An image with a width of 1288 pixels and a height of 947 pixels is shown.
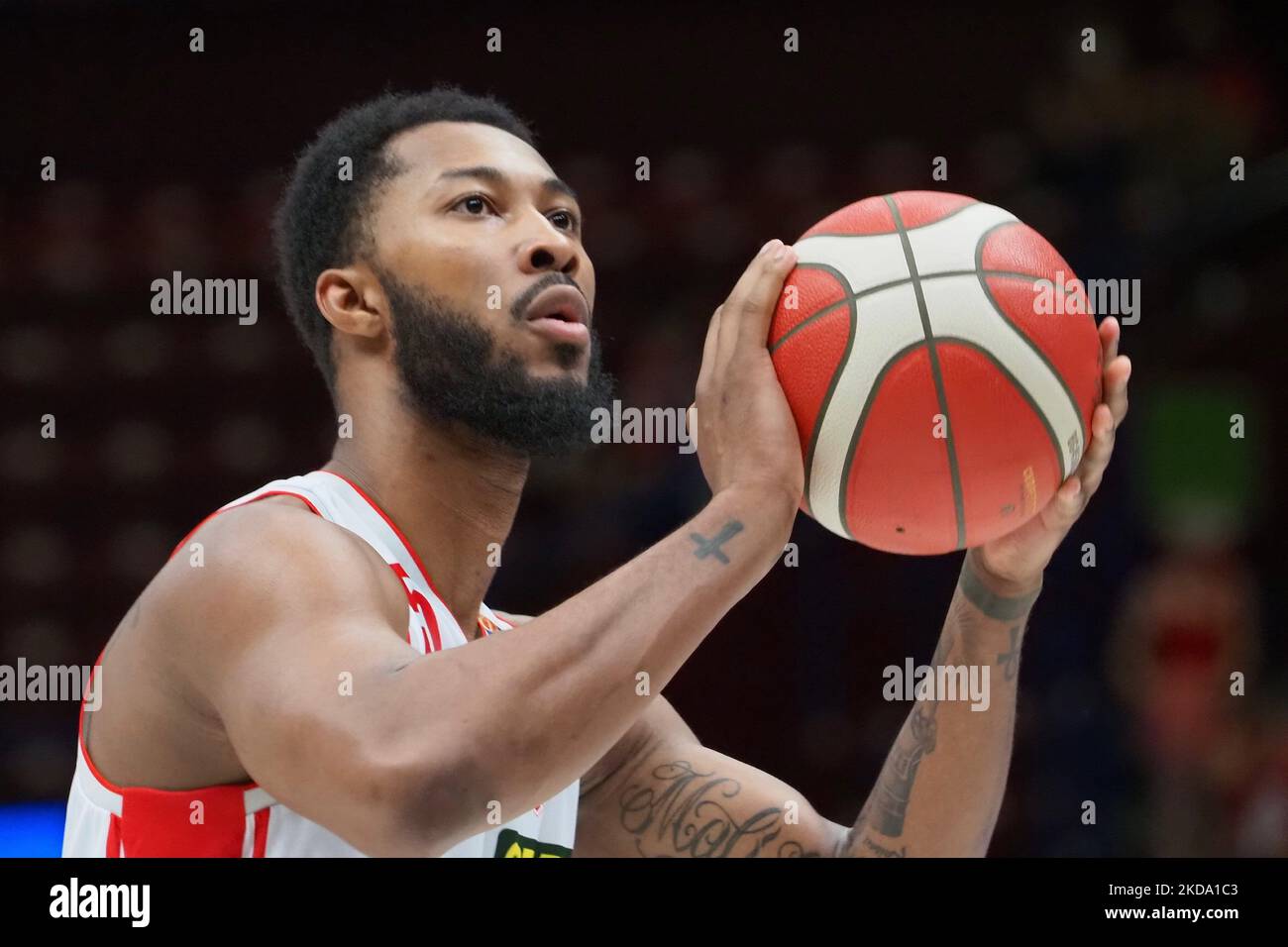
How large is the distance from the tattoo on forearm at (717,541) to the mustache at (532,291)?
77cm

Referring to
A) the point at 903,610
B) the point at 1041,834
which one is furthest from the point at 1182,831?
the point at 903,610

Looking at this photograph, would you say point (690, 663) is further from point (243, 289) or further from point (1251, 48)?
point (1251, 48)

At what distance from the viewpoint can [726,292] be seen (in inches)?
272

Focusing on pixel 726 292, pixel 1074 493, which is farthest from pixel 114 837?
pixel 726 292

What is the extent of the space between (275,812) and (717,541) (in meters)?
0.94

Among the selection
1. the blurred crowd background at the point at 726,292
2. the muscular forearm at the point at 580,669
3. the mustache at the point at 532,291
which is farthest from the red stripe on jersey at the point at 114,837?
the blurred crowd background at the point at 726,292

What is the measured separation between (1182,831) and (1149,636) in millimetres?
830

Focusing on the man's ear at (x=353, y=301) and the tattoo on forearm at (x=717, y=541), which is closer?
the tattoo on forearm at (x=717, y=541)

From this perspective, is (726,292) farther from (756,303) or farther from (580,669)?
(580,669)

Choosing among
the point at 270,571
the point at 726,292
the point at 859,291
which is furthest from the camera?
the point at 726,292

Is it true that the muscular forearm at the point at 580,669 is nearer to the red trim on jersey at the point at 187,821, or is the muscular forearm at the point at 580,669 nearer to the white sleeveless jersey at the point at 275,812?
the white sleeveless jersey at the point at 275,812

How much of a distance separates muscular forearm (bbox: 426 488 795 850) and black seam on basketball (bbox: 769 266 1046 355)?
440mm

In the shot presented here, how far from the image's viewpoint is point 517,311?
3076 millimetres

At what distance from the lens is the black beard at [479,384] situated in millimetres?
3070
